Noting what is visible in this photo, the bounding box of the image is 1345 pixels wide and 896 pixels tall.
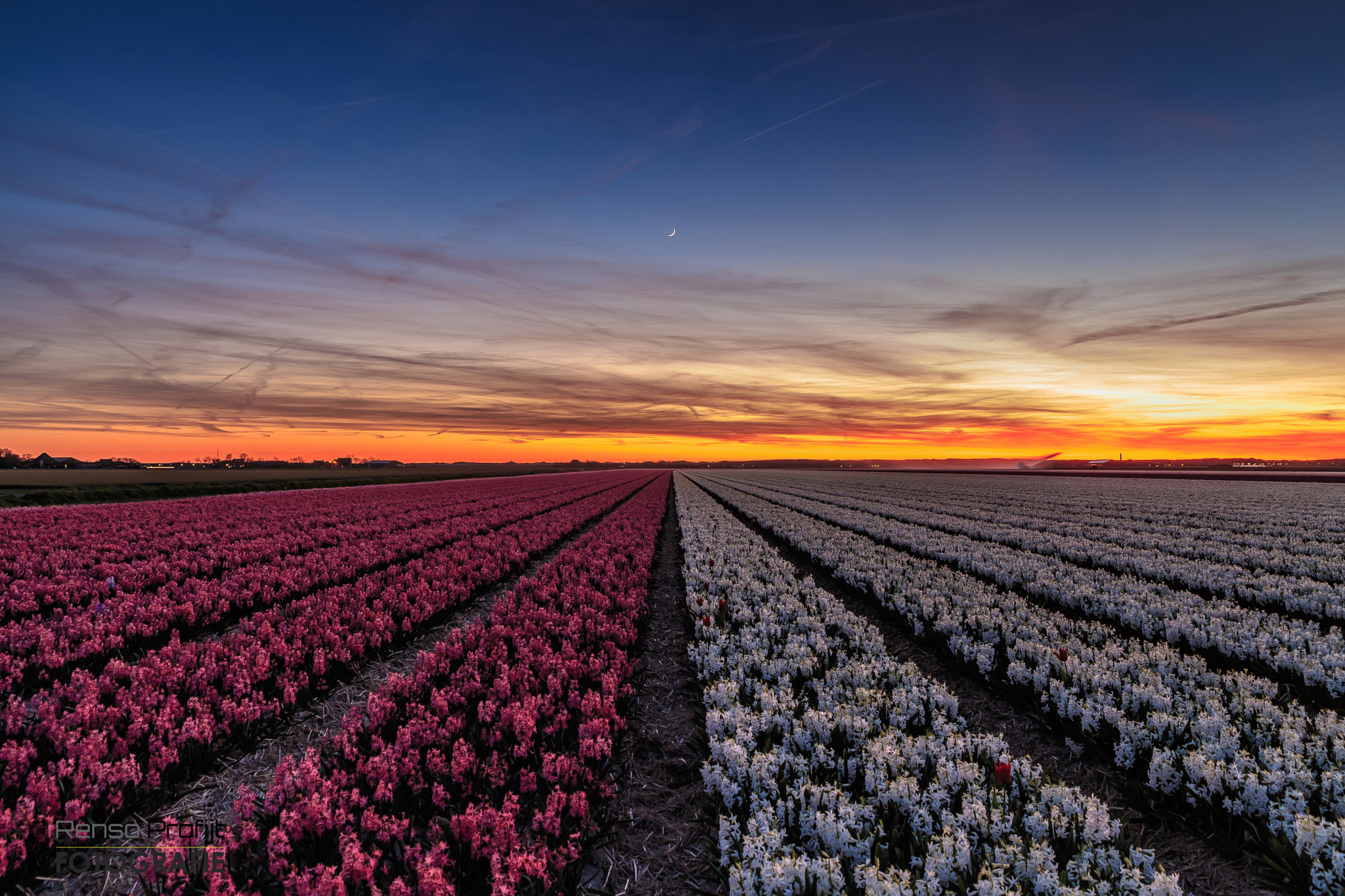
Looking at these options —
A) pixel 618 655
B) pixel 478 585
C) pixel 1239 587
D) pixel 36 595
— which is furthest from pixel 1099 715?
pixel 36 595

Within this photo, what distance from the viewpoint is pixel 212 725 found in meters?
5.54

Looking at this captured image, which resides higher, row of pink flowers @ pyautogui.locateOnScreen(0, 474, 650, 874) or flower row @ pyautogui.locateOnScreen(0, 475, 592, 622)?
flower row @ pyautogui.locateOnScreen(0, 475, 592, 622)

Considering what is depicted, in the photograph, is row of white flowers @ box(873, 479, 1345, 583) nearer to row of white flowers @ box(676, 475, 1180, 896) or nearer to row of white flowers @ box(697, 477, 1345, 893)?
row of white flowers @ box(697, 477, 1345, 893)

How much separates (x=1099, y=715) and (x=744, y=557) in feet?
29.8

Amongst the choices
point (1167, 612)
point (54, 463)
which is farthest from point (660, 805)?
point (54, 463)

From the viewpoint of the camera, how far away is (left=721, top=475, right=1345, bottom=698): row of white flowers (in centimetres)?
753

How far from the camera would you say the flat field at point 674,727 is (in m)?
3.92

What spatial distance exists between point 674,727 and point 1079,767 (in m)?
4.49

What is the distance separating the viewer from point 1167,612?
9.68 metres

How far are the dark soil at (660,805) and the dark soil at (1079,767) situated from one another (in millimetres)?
3066

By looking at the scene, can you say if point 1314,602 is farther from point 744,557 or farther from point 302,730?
point 302,730

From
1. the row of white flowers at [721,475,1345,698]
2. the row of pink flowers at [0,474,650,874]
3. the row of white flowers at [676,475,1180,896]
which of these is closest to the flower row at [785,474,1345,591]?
the row of white flowers at [721,475,1345,698]

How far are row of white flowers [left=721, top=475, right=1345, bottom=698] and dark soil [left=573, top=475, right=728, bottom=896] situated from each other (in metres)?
8.11

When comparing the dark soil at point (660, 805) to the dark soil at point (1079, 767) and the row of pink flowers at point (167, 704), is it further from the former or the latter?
the row of pink flowers at point (167, 704)
